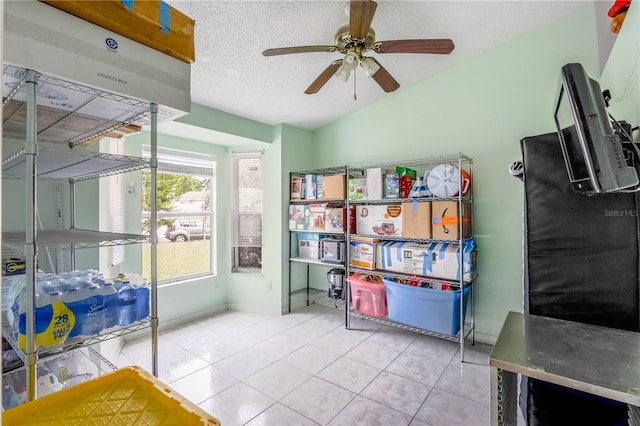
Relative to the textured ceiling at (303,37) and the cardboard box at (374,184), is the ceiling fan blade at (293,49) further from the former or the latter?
the cardboard box at (374,184)

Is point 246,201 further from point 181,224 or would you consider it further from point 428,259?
point 428,259

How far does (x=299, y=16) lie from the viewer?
80.5 inches

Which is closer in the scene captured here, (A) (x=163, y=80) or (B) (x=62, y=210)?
(A) (x=163, y=80)

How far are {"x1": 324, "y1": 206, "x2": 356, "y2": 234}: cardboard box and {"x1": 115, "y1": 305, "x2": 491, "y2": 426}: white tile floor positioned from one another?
3.50 ft

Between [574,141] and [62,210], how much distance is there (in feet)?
9.50

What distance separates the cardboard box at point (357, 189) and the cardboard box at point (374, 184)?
0.07 meters

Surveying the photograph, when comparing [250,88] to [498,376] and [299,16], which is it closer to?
[299,16]

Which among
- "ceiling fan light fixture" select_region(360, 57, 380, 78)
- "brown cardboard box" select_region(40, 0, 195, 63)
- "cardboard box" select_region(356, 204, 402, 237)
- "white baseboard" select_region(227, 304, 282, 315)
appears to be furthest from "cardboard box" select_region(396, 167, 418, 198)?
"brown cardboard box" select_region(40, 0, 195, 63)

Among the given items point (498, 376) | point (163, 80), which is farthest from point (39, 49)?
point (498, 376)

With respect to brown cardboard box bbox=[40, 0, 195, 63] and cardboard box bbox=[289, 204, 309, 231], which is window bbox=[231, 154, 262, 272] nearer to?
cardboard box bbox=[289, 204, 309, 231]

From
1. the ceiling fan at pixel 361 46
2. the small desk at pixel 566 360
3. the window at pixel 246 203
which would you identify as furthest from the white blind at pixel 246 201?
the small desk at pixel 566 360

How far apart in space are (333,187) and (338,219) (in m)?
0.36

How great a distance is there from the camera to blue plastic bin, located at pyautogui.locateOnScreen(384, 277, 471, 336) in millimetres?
2643

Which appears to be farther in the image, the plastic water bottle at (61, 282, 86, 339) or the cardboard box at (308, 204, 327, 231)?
the cardboard box at (308, 204, 327, 231)
